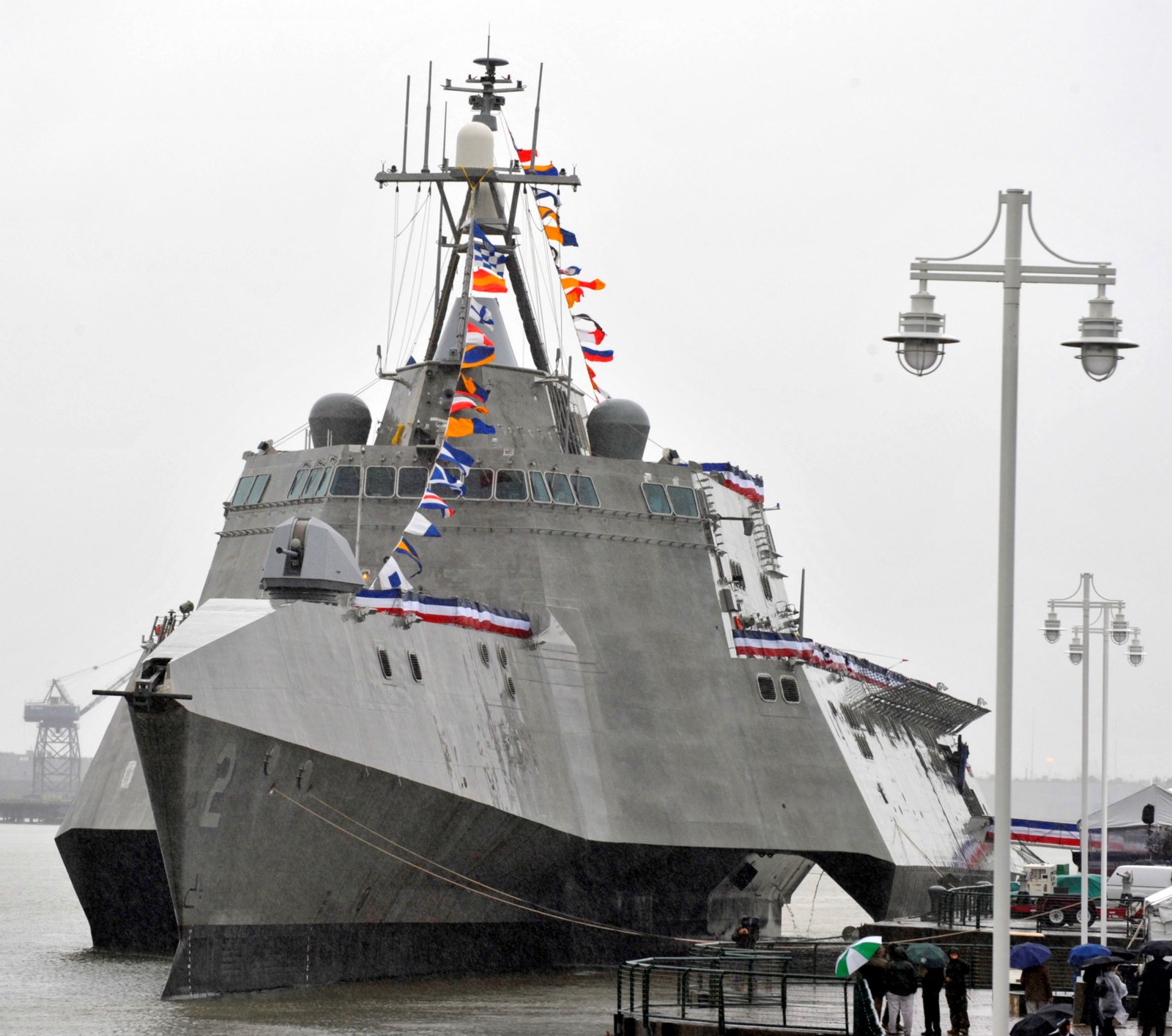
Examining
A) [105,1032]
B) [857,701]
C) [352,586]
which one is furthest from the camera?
[857,701]

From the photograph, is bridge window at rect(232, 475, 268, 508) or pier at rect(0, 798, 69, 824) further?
pier at rect(0, 798, 69, 824)

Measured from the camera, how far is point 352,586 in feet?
88.6

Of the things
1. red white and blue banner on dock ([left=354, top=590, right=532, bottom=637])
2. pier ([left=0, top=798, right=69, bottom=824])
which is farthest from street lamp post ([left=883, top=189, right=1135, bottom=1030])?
pier ([left=0, top=798, right=69, bottom=824])

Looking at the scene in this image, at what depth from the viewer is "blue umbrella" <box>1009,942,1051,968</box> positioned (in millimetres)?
20891

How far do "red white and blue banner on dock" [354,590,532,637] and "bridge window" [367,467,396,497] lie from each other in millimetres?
2972

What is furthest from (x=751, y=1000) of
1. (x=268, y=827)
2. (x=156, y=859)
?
(x=156, y=859)

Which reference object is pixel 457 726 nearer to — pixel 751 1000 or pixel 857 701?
pixel 751 1000

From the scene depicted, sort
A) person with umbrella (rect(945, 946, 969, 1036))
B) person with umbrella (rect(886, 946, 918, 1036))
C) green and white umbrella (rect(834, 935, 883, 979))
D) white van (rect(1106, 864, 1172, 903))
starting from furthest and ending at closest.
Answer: white van (rect(1106, 864, 1172, 903)) → person with umbrella (rect(945, 946, 969, 1036)) → person with umbrella (rect(886, 946, 918, 1036)) → green and white umbrella (rect(834, 935, 883, 979))

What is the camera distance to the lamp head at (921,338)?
554 inches

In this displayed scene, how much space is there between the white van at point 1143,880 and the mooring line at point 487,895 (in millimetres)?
11912

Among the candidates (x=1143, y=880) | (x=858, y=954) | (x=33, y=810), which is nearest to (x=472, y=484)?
(x=858, y=954)

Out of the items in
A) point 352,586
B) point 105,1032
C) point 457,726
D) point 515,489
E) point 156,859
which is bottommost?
point 105,1032

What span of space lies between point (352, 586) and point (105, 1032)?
679 centimetres

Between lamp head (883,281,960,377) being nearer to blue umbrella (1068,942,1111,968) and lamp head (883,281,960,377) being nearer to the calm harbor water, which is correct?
blue umbrella (1068,942,1111,968)
